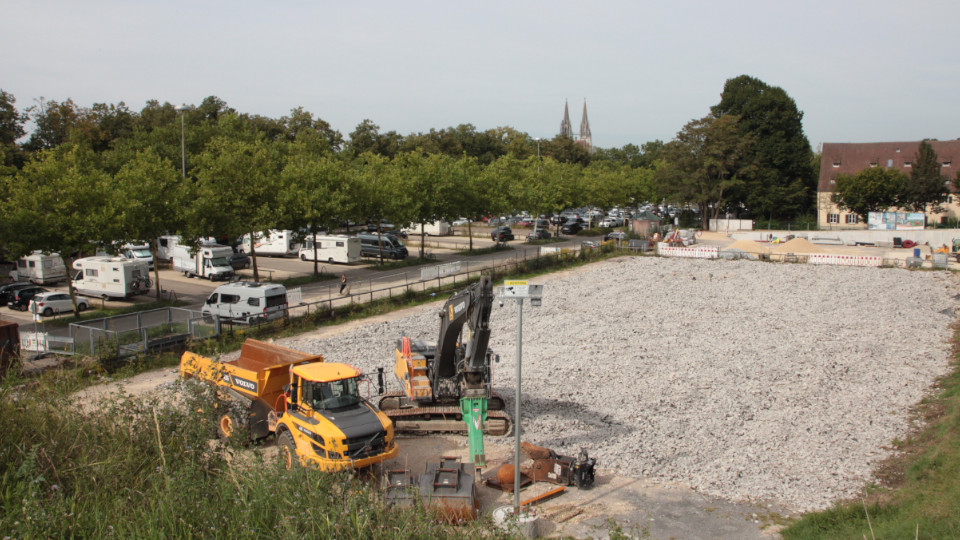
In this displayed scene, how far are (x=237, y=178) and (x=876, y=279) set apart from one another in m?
36.0

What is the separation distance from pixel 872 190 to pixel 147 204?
215 ft

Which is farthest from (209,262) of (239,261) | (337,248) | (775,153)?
(775,153)

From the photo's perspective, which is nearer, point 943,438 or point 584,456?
point 584,456

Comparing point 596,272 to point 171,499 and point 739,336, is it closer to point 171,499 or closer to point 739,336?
point 739,336

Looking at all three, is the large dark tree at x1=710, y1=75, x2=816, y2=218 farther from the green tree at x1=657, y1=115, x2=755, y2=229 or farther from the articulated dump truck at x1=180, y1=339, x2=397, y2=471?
the articulated dump truck at x1=180, y1=339, x2=397, y2=471

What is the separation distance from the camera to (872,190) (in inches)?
2640

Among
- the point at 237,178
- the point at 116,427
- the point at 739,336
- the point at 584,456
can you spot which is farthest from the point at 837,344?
the point at 237,178

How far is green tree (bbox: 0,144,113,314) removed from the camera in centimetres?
2709

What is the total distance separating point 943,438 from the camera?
585 inches

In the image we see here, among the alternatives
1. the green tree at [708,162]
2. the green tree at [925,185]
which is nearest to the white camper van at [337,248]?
the green tree at [708,162]

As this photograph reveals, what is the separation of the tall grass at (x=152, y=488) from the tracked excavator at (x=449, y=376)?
529cm

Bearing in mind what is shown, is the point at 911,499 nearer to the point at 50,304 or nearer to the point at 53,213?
the point at 53,213

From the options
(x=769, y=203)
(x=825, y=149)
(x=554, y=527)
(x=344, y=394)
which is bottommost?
(x=554, y=527)

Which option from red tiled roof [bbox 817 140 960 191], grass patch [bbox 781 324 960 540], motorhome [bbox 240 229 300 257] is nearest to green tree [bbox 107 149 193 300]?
motorhome [bbox 240 229 300 257]
